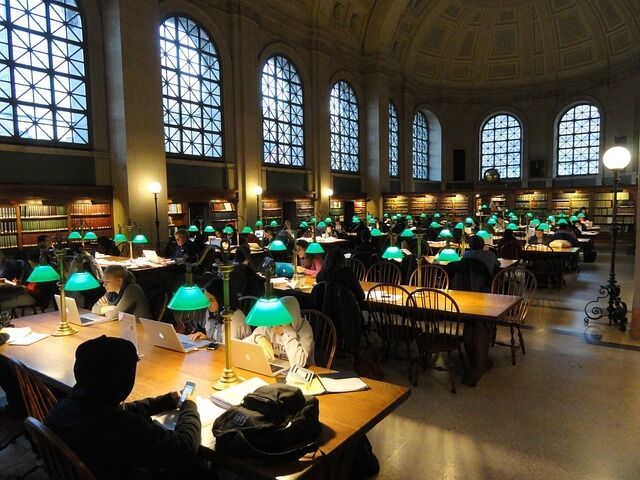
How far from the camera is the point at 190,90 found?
13.3 meters

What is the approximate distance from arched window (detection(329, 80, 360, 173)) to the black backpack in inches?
693

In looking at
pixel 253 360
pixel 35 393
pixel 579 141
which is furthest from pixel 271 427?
pixel 579 141

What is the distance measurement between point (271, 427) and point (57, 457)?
32.2 inches

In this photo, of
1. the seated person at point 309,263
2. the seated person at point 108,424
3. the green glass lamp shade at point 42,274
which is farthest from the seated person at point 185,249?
the seated person at point 108,424

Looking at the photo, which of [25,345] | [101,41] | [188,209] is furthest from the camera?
[188,209]

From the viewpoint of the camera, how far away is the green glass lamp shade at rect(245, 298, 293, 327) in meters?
2.24

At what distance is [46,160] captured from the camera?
1022cm

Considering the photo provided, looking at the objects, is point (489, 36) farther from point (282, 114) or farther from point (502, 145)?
point (282, 114)

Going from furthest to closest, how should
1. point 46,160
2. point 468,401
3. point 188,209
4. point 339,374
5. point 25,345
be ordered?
1. point 188,209
2. point 46,160
3. point 468,401
4. point 25,345
5. point 339,374

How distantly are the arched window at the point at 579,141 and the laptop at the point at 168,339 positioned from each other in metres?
23.3

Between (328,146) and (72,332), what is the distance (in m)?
15.4

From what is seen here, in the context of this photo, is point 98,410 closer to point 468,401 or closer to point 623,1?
point 468,401

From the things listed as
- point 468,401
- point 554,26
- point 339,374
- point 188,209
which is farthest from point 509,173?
point 339,374

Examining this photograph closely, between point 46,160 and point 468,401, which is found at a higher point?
point 46,160
